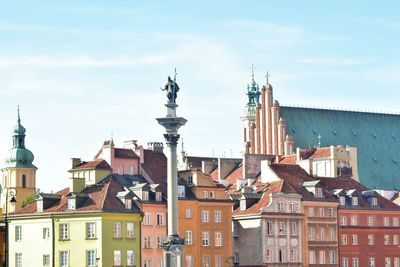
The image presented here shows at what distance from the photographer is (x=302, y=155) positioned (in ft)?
505

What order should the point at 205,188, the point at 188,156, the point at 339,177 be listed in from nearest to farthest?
the point at 205,188
the point at 339,177
the point at 188,156

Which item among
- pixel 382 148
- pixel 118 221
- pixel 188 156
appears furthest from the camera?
pixel 382 148

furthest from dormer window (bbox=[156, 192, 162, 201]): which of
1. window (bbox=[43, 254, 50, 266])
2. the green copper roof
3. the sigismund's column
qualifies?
the green copper roof

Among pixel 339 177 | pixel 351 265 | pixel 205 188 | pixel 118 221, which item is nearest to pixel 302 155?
pixel 339 177

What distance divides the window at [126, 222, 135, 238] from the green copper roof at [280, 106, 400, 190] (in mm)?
55445

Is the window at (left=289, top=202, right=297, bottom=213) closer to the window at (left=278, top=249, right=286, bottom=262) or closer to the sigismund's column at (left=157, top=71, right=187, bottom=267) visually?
the window at (left=278, top=249, right=286, bottom=262)

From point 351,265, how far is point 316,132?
123 ft

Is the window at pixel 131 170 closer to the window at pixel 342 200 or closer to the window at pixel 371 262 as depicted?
the window at pixel 342 200

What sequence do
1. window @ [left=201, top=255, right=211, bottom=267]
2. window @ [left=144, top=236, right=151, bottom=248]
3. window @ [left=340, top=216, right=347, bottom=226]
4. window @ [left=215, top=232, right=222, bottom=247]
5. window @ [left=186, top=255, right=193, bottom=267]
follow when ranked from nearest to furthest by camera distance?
window @ [left=144, top=236, right=151, bottom=248] → window @ [left=186, top=255, right=193, bottom=267] → window @ [left=201, top=255, right=211, bottom=267] → window @ [left=215, top=232, right=222, bottom=247] → window @ [left=340, top=216, right=347, bottom=226]

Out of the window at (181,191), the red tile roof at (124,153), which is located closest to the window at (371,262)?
the window at (181,191)

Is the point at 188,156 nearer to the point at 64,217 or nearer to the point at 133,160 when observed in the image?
the point at 133,160

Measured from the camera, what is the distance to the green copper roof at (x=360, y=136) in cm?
17025

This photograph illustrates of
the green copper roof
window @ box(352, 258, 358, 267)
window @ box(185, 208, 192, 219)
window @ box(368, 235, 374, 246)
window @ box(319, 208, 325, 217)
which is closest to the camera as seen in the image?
window @ box(185, 208, 192, 219)

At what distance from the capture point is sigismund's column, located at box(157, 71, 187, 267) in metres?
90.9
